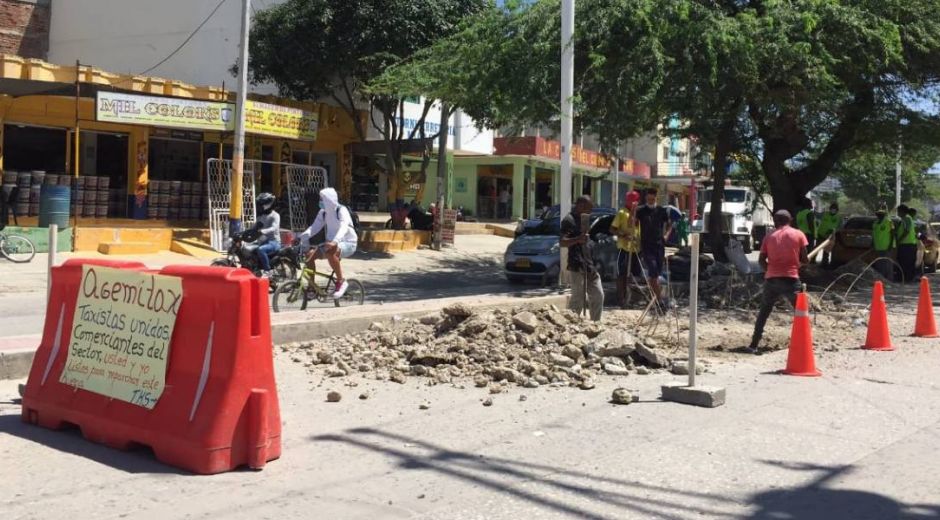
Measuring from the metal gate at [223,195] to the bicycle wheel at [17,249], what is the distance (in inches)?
200

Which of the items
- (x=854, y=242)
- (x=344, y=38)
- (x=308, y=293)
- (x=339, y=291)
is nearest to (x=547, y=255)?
(x=339, y=291)

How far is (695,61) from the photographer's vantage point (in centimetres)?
1456

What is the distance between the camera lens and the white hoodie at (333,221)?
12.2 meters

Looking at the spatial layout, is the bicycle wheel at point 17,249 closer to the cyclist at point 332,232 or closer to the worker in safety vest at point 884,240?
the cyclist at point 332,232

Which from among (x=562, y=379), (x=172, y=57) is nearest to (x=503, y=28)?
A: (x=562, y=379)

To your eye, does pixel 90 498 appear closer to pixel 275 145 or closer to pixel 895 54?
pixel 895 54

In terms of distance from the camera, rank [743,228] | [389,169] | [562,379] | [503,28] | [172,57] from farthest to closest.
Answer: [743,228] < [172,57] < [389,169] < [503,28] < [562,379]

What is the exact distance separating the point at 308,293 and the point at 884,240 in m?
13.7

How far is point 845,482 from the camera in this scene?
18.4ft

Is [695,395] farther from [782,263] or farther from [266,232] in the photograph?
[266,232]

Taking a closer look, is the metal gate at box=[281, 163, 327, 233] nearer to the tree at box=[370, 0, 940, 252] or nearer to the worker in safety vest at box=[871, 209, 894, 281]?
the tree at box=[370, 0, 940, 252]

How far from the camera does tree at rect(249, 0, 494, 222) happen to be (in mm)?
23594

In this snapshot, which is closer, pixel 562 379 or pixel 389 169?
pixel 562 379

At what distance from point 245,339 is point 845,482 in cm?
393
